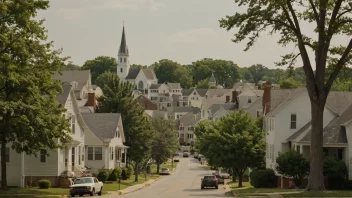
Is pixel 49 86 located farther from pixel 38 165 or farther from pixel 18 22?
pixel 38 165

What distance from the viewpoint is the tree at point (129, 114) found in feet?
277

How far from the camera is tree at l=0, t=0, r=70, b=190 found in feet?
140

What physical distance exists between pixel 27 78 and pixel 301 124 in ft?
99.3

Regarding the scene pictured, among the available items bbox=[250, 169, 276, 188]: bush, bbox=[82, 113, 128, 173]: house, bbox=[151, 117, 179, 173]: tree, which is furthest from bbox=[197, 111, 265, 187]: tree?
bbox=[151, 117, 179, 173]: tree

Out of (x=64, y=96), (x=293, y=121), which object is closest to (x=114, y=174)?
(x=64, y=96)

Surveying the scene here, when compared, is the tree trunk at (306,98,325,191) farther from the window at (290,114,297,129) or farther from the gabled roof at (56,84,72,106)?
the gabled roof at (56,84,72,106)

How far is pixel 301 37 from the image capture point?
42.4 metres

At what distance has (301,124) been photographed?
217 ft

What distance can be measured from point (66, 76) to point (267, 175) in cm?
10064

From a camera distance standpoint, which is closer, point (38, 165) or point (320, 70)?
point (320, 70)

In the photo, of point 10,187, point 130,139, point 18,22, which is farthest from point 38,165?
point 130,139

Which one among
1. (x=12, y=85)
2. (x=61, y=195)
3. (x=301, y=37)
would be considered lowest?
(x=61, y=195)

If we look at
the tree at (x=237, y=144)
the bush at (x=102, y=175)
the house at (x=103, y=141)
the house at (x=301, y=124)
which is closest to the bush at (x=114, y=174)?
the house at (x=103, y=141)

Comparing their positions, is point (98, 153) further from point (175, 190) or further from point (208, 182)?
point (175, 190)
